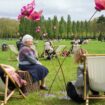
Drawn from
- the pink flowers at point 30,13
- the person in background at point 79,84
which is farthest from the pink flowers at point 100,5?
the pink flowers at point 30,13

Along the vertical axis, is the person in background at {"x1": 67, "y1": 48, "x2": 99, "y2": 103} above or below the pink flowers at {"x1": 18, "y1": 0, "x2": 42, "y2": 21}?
below

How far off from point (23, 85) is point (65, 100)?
971mm

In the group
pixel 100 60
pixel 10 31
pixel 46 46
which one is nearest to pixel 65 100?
pixel 100 60

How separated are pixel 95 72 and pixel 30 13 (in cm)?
189

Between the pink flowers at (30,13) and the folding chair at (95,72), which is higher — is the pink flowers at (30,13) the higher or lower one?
the higher one

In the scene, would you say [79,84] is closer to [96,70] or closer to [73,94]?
[73,94]

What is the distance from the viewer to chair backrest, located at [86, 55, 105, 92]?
8273 millimetres

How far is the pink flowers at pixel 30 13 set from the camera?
30.2ft

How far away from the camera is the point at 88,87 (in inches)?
338

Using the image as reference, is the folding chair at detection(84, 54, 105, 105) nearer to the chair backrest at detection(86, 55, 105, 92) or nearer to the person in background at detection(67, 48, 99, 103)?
the chair backrest at detection(86, 55, 105, 92)

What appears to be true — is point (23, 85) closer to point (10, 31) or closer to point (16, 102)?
point (16, 102)

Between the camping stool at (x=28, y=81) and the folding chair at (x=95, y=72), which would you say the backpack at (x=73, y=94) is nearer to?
the folding chair at (x=95, y=72)

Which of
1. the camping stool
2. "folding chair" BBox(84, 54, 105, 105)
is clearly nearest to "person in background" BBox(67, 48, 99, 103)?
"folding chair" BBox(84, 54, 105, 105)

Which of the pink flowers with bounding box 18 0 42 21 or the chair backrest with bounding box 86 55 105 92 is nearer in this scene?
the chair backrest with bounding box 86 55 105 92
